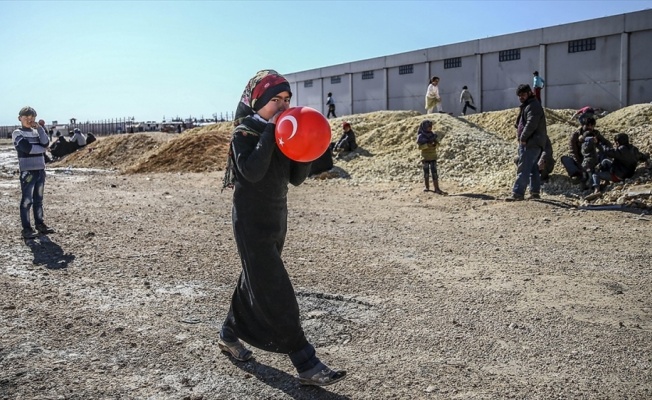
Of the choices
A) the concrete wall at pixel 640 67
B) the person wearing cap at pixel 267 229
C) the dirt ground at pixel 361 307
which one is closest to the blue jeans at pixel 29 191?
the dirt ground at pixel 361 307

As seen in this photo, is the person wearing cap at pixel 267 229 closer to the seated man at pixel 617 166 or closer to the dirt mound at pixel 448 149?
the dirt mound at pixel 448 149

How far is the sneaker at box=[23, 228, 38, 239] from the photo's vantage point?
8.63 meters

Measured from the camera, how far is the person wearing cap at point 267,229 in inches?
147

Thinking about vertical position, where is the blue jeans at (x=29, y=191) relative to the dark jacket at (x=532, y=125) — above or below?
below

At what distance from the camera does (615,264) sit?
6.97m

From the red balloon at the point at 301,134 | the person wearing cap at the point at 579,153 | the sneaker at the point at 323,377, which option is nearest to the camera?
the red balloon at the point at 301,134

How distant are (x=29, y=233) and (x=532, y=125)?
8.81 metres

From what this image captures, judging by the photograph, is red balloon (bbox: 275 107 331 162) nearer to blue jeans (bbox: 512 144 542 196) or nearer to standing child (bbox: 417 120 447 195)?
blue jeans (bbox: 512 144 542 196)

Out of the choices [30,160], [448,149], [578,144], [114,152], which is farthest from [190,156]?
[578,144]

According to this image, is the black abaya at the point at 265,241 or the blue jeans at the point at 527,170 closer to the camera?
the black abaya at the point at 265,241

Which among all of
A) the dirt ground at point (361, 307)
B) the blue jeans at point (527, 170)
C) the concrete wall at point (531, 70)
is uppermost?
the concrete wall at point (531, 70)

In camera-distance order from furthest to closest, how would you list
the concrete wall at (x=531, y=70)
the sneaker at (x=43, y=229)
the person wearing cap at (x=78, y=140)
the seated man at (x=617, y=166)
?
the person wearing cap at (x=78, y=140), the concrete wall at (x=531, y=70), the seated man at (x=617, y=166), the sneaker at (x=43, y=229)

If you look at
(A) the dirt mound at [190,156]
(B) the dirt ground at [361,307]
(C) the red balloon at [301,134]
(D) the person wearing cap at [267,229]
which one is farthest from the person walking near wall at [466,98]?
(C) the red balloon at [301,134]

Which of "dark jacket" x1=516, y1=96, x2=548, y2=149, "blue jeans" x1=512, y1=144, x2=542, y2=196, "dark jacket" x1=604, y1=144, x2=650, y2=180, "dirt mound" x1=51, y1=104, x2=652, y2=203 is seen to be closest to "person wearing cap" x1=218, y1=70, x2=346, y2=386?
"dark jacket" x1=516, y1=96, x2=548, y2=149
